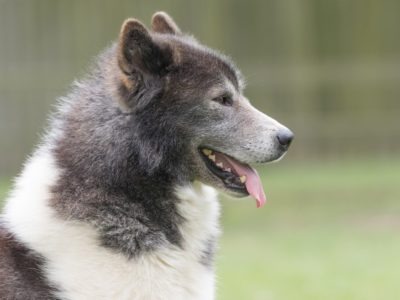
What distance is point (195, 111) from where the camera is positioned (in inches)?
202

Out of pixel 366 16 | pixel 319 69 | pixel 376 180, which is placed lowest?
pixel 376 180

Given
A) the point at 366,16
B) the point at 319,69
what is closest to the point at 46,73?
the point at 319,69

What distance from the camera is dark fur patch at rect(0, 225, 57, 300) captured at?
4.69 meters

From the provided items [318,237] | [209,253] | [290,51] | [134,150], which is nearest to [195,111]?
[134,150]

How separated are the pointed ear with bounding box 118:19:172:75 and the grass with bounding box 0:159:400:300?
9.72 feet

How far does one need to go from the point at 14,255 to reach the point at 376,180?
13165mm

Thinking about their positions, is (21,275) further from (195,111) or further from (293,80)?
(293,80)

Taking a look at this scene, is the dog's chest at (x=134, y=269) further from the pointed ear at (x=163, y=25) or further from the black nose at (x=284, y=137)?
the pointed ear at (x=163, y=25)

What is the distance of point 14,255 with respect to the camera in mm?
4809

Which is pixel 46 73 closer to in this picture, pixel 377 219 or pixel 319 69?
pixel 319 69

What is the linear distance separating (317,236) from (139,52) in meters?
8.21

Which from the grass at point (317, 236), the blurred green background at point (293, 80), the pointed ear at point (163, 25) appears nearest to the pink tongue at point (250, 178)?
the pointed ear at point (163, 25)

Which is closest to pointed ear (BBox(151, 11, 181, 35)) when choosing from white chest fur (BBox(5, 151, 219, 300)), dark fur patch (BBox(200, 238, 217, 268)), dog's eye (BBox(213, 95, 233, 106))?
dog's eye (BBox(213, 95, 233, 106))

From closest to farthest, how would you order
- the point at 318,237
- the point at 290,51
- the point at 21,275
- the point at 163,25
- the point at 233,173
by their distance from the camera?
the point at 21,275
the point at 233,173
the point at 163,25
the point at 318,237
the point at 290,51
